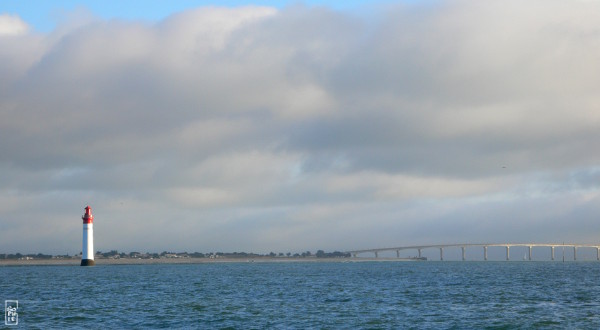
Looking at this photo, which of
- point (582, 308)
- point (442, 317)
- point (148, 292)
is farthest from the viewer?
point (148, 292)

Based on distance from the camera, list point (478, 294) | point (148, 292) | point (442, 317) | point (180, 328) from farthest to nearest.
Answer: point (148, 292), point (478, 294), point (442, 317), point (180, 328)

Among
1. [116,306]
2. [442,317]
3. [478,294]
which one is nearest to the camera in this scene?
[442,317]

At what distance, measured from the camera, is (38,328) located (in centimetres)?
6031

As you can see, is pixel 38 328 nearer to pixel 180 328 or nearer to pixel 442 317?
pixel 180 328

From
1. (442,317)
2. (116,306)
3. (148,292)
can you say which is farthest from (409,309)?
(148,292)

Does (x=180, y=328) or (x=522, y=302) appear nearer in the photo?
(x=180, y=328)

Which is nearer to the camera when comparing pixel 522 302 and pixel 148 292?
pixel 522 302

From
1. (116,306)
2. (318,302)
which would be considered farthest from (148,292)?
(318,302)

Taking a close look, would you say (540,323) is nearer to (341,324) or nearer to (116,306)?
(341,324)

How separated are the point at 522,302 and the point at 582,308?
8930 mm

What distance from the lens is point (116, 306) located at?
80188 mm

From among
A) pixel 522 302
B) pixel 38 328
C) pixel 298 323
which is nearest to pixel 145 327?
pixel 38 328

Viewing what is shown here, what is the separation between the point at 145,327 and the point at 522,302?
4351 centimetres

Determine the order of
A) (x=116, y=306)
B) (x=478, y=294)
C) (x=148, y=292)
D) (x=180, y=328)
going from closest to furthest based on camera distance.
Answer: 1. (x=180, y=328)
2. (x=116, y=306)
3. (x=478, y=294)
4. (x=148, y=292)
